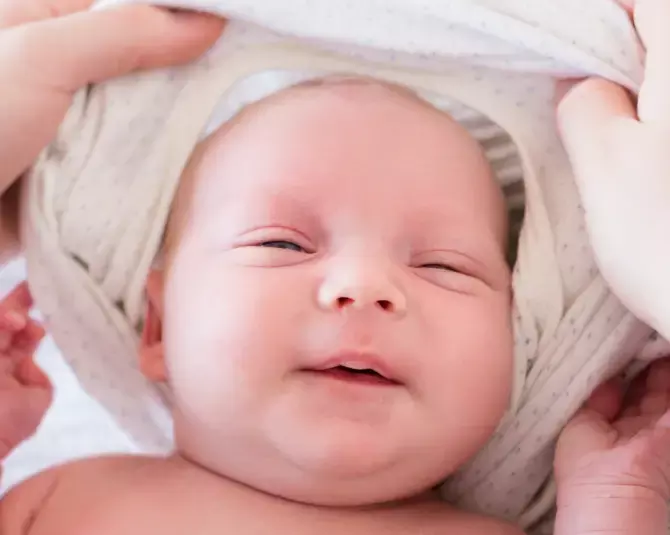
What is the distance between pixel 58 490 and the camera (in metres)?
1.03

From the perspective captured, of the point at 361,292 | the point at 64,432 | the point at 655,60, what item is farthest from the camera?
the point at 64,432

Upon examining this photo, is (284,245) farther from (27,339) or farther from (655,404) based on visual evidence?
(655,404)

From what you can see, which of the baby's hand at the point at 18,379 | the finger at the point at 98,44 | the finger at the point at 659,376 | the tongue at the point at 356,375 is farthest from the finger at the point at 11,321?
the finger at the point at 659,376

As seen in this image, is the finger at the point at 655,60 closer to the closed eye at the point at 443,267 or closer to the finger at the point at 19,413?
the closed eye at the point at 443,267

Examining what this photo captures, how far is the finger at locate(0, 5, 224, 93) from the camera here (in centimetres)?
99

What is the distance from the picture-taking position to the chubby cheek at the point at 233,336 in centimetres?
91

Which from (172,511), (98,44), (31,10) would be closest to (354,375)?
(172,511)

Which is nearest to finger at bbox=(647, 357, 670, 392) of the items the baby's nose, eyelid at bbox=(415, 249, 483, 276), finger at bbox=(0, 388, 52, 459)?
eyelid at bbox=(415, 249, 483, 276)

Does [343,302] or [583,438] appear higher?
[343,302]

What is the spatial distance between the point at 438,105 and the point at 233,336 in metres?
0.42

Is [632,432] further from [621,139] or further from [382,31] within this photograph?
[382,31]

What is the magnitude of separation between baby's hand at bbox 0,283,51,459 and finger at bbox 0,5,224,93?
9.9 inches

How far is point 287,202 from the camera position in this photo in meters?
0.98

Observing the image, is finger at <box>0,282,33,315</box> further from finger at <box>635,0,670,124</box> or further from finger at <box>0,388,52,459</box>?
finger at <box>635,0,670,124</box>
